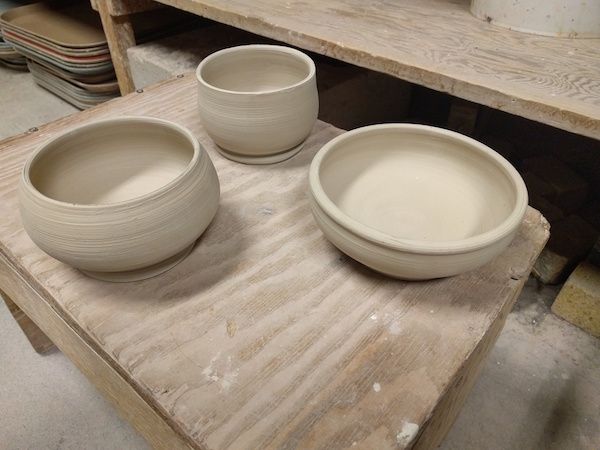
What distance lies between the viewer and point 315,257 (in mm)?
638

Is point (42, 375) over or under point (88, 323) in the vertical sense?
under

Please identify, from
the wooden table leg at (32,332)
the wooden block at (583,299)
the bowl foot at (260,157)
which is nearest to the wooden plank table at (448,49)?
the bowl foot at (260,157)

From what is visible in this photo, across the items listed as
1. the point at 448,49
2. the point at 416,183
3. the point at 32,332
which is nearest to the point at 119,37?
the point at 32,332

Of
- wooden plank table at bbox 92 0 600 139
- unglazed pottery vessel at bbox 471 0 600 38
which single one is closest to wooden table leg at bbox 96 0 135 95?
wooden plank table at bbox 92 0 600 139

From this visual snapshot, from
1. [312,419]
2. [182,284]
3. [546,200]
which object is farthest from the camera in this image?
[546,200]

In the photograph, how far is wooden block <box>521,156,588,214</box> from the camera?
4.50 feet

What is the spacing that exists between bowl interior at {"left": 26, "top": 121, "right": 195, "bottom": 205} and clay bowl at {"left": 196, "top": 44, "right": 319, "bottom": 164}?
0.10 meters

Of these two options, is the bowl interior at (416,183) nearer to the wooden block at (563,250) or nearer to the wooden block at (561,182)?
the wooden block at (563,250)

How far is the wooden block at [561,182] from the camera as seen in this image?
137 cm

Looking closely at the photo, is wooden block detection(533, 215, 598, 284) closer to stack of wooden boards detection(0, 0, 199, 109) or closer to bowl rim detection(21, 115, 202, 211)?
bowl rim detection(21, 115, 202, 211)

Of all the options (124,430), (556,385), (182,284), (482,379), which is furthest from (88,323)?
(556,385)

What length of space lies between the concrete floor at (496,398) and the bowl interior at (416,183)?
598 mm

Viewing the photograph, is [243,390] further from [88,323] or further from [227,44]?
[227,44]

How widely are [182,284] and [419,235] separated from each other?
33 cm
